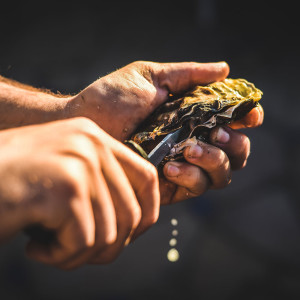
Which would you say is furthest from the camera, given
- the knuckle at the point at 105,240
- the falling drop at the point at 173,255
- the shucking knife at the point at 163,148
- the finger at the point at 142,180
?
the falling drop at the point at 173,255

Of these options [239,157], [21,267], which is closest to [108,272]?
[21,267]

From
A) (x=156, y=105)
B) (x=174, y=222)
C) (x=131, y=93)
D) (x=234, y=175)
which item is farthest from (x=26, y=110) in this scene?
(x=234, y=175)

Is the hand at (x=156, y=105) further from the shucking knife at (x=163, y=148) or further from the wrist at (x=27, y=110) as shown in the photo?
the shucking knife at (x=163, y=148)

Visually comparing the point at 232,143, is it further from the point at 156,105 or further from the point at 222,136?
the point at 156,105

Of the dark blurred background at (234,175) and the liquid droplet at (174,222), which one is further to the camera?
the liquid droplet at (174,222)

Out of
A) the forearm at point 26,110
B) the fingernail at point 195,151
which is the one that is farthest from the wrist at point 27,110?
the fingernail at point 195,151

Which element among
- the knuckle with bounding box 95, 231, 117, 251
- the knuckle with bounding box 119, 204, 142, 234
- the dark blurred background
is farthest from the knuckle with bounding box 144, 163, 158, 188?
the dark blurred background
